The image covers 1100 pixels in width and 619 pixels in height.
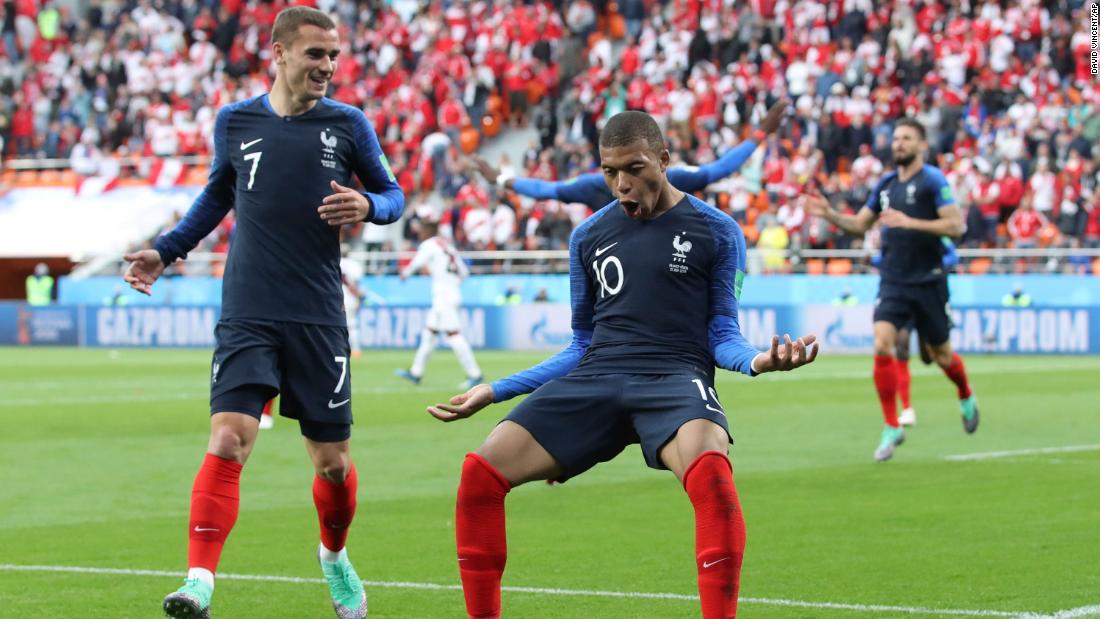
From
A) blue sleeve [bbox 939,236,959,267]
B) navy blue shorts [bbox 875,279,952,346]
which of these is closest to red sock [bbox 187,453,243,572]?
navy blue shorts [bbox 875,279,952,346]

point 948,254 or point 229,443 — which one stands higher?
point 948,254

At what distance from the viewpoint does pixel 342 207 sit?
7.18 m

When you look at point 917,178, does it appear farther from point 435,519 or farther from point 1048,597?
point 1048,597

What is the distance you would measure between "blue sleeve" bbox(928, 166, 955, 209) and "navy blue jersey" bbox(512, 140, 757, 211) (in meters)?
1.69

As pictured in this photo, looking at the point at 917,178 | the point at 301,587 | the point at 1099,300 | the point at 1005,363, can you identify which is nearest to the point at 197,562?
the point at 301,587

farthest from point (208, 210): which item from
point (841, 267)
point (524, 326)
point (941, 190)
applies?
point (524, 326)

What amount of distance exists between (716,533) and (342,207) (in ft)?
7.17

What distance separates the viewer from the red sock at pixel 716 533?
229 inches

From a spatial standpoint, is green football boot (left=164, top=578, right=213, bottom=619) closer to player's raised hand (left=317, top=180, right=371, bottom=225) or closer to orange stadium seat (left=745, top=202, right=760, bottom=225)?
player's raised hand (left=317, top=180, right=371, bottom=225)

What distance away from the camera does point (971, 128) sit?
33.3 metres

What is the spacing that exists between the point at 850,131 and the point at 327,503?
27.5m

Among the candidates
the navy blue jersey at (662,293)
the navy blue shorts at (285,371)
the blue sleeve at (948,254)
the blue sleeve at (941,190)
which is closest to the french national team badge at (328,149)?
the navy blue shorts at (285,371)

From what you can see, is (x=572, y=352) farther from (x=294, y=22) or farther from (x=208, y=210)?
(x=208, y=210)

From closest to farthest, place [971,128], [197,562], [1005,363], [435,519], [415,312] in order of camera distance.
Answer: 1. [197,562]
2. [435,519]
3. [1005,363]
4. [971,128]
5. [415,312]
